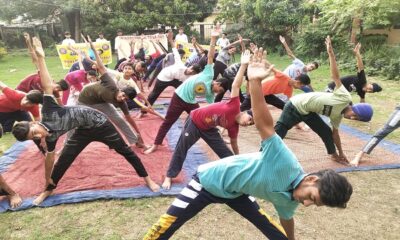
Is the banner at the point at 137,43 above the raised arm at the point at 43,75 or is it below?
below

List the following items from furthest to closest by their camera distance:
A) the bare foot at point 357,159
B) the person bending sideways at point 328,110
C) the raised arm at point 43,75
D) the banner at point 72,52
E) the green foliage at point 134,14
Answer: the green foliage at point 134,14, the banner at point 72,52, the bare foot at point 357,159, the person bending sideways at point 328,110, the raised arm at point 43,75

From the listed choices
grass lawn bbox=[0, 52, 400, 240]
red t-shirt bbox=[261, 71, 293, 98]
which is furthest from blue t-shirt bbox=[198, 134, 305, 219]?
red t-shirt bbox=[261, 71, 293, 98]

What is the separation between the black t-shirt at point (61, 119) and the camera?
11.8ft

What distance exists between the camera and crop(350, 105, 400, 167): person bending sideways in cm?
498

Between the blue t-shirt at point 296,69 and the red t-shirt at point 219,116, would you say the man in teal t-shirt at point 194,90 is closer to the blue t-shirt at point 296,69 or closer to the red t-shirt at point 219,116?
the red t-shirt at point 219,116

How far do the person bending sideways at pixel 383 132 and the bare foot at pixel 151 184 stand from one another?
9.37 ft

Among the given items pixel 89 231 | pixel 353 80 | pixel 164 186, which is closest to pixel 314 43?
pixel 353 80

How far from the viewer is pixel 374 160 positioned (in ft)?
17.4

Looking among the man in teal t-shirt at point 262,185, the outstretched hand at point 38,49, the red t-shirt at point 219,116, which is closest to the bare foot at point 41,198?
the outstretched hand at point 38,49

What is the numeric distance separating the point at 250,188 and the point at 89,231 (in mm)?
2035

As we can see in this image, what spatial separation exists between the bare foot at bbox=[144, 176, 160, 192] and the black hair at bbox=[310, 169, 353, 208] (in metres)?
2.74

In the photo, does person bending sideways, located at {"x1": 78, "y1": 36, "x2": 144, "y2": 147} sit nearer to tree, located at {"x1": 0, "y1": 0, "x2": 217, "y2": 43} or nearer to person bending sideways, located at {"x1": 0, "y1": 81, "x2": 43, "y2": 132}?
person bending sideways, located at {"x1": 0, "y1": 81, "x2": 43, "y2": 132}

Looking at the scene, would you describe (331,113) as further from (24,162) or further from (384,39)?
(384,39)

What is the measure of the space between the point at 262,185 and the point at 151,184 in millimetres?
2395
